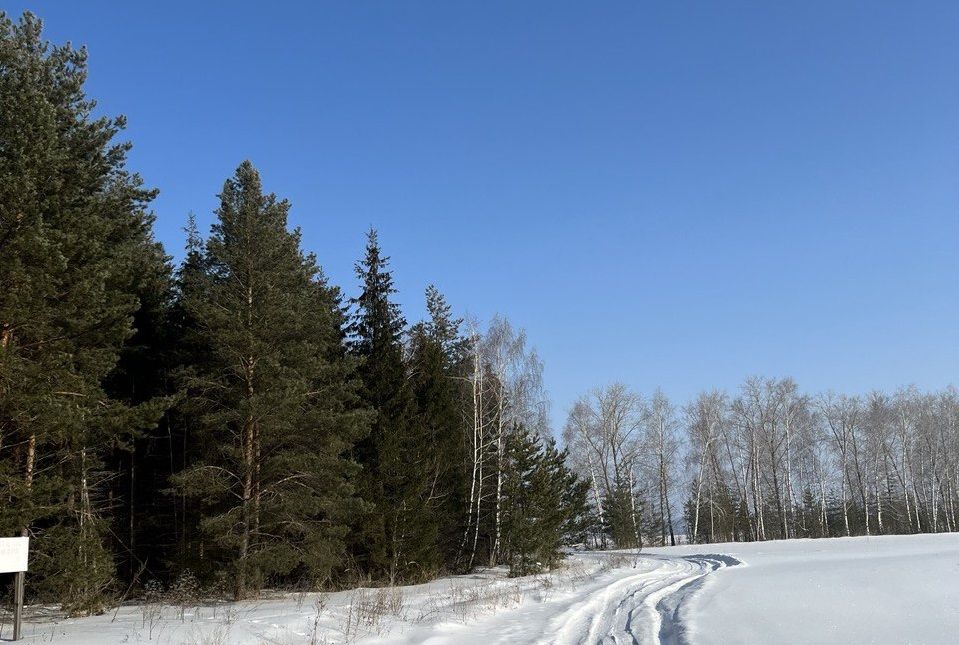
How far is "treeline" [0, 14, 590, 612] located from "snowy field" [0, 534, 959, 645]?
2.47 meters

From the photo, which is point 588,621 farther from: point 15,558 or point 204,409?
point 204,409

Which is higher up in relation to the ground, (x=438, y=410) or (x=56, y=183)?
(x=56, y=183)

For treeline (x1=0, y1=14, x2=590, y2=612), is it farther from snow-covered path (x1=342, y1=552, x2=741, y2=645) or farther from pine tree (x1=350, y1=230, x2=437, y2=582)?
snow-covered path (x1=342, y1=552, x2=741, y2=645)

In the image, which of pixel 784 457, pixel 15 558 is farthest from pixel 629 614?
pixel 784 457

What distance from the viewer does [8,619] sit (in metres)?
13.6

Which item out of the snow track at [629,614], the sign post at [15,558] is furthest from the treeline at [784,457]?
the sign post at [15,558]

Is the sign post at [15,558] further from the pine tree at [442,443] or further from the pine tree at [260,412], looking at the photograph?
the pine tree at [442,443]

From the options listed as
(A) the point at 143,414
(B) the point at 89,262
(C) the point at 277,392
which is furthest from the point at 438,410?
(B) the point at 89,262

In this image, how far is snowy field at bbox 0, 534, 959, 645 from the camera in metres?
9.43

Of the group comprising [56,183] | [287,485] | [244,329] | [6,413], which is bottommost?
[287,485]

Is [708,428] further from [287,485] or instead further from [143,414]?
[143,414]

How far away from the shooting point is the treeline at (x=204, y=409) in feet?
44.4

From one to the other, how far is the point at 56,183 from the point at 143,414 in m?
5.37

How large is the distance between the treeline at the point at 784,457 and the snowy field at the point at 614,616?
1308 inches
